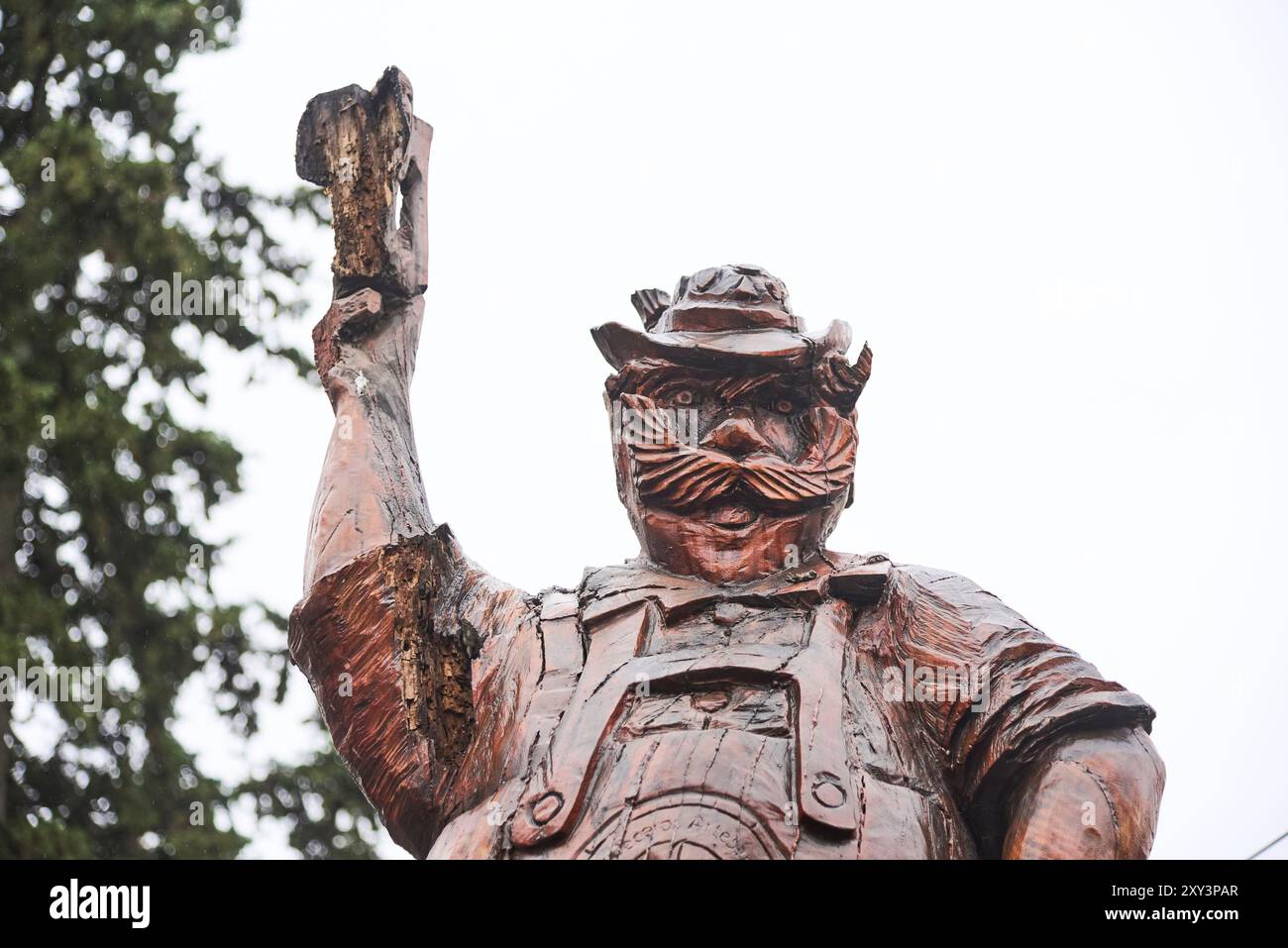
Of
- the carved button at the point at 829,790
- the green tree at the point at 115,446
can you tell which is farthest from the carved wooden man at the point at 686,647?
the green tree at the point at 115,446

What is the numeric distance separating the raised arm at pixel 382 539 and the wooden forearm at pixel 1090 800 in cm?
135

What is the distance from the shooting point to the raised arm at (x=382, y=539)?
455 cm

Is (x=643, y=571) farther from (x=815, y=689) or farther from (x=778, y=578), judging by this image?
(x=815, y=689)

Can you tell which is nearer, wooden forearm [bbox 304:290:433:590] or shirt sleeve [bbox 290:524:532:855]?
shirt sleeve [bbox 290:524:532:855]

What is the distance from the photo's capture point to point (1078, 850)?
158 inches

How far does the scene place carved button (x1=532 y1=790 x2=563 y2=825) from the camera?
3979 mm

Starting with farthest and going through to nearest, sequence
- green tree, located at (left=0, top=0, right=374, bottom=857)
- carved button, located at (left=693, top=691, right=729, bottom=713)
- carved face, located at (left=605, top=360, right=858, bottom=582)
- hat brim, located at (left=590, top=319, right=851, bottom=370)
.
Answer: green tree, located at (left=0, top=0, right=374, bottom=857) < hat brim, located at (left=590, top=319, right=851, bottom=370) < carved face, located at (left=605, top=360, right=858, bottom=582) < carved button, located at (left=693, top=691, right=729, bottom=713)

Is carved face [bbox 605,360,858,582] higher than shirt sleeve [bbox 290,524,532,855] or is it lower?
higher

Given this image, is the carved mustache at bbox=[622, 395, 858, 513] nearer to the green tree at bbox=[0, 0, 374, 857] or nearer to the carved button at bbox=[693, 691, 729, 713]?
the carved button at bbox=[693, 691, 729, 713]

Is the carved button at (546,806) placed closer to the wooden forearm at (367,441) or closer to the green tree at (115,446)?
the wooden forearm at (367,441)

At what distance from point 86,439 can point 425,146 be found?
604 cm

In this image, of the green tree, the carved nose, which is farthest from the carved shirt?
the green tree

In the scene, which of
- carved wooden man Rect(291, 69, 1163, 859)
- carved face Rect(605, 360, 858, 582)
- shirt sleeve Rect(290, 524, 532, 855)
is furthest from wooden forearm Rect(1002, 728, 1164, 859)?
shirt sleeve Rect(290, 524, 532, 855)

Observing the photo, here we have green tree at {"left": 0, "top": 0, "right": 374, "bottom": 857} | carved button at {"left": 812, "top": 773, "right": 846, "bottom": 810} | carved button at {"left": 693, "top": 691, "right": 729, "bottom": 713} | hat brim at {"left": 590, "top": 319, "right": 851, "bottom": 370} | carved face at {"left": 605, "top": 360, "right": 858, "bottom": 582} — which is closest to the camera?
carved button at {"left": 812, "top": 773, "right": 846, "bottom": 810}
